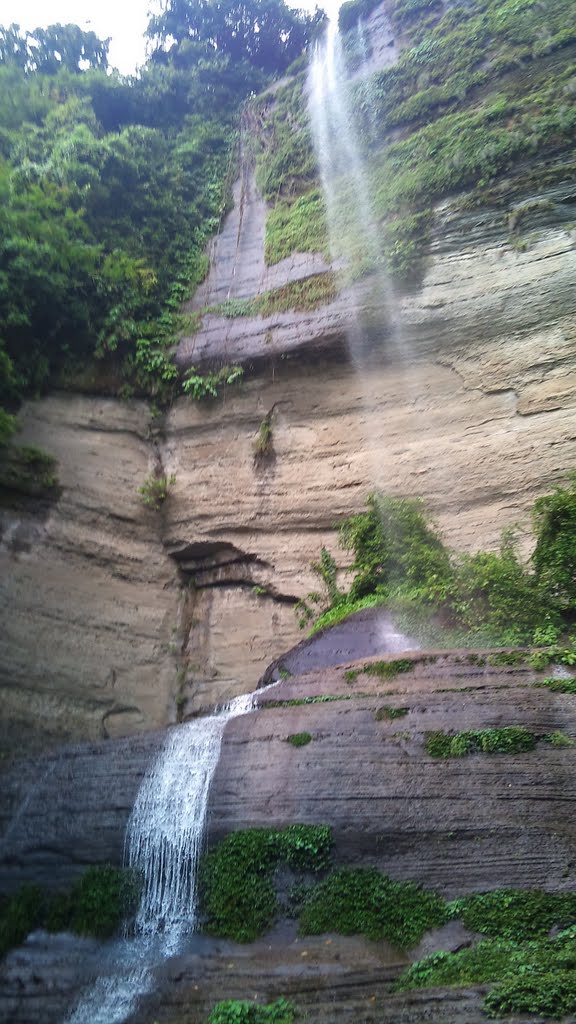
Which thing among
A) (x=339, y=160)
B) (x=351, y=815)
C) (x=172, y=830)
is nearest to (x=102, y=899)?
(x=172, y=830)

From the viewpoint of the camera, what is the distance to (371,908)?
6.34 m

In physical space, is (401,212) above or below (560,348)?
above

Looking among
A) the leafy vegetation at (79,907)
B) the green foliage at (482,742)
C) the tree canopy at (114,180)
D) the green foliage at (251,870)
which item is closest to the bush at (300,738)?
the green foliage at (251,870)

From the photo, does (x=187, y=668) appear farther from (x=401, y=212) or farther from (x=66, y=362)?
(x=401, y=212)

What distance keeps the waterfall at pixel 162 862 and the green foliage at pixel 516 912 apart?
2.90 meters

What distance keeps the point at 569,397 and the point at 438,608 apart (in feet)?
14.1

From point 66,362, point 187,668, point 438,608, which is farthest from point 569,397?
point 66,362

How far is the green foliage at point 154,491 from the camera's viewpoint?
44.7 feet

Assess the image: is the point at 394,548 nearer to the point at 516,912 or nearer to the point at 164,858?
the point at 164,858

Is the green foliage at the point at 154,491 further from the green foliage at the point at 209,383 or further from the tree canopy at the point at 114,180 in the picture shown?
the tree canopy at the point at 114,180

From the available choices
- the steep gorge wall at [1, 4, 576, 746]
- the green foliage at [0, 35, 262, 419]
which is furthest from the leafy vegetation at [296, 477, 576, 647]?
the green foliage at [0, 35, 262, 419]

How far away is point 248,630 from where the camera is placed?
1262 cm

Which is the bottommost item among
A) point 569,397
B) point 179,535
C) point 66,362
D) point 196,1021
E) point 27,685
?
point 196,1021

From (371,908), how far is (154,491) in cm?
914
